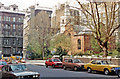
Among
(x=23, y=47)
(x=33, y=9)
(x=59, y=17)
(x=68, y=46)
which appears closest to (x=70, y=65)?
(x=68, y=46)

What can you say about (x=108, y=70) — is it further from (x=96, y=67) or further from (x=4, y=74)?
(x=4, y=74)

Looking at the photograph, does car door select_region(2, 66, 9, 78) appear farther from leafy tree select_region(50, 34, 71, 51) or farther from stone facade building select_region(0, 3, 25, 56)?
stone facade building select_region(0, 3, 25, 56)

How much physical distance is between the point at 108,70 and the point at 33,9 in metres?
55.5

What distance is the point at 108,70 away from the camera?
20.8 m

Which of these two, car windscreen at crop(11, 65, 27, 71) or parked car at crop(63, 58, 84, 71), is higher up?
car windscreen at crop(11, 65, 27, 71)

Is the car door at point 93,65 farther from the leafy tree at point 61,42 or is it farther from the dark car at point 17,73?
the leafy tree at point 61,42

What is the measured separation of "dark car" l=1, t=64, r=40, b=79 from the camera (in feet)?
41.7

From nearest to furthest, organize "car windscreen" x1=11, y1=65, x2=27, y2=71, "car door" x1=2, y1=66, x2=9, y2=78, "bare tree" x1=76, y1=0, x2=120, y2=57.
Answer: "car door" x1=2, y1=66, x2=9, y2=78
"car windscreen" x1=11, y1=65, x2=27, y2=71
"bare tree" x1=76, y1=0, x2=120, y2=57

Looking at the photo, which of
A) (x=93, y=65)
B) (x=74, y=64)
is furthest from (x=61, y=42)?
(x=93, y=65)

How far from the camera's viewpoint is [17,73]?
12922 millimetres

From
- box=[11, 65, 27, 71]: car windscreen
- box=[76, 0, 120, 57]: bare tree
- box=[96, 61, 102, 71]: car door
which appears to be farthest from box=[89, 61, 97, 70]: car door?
box=[11, 65, 27, 71]: car windscreen

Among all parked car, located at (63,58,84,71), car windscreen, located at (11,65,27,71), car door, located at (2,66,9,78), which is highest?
car windscreen, located at (11,65,27,71)

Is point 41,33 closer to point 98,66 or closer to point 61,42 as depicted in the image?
point 61,42

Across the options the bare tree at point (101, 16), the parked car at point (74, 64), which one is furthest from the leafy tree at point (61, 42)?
the bare tree at point (101, 16)
